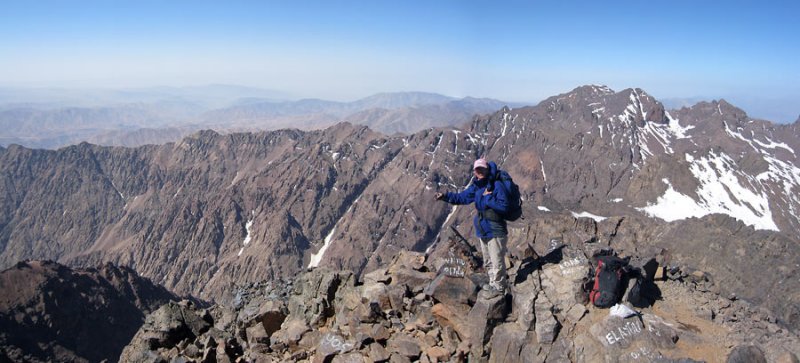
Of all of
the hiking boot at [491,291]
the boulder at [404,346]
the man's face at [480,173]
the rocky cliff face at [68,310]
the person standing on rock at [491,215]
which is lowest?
the rocky cliff face at [68,310]


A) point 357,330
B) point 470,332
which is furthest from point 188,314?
point 470,332

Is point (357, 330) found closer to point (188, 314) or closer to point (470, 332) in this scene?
point (470, 332)

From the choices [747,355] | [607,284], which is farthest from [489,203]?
[747,355]

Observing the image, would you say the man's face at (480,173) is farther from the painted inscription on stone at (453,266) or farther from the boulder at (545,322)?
the boulder at (545,322)

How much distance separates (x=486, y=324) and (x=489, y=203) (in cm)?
381

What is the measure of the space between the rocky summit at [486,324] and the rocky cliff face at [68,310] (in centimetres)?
7177

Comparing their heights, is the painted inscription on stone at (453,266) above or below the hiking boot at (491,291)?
below

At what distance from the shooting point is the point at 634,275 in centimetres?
1641

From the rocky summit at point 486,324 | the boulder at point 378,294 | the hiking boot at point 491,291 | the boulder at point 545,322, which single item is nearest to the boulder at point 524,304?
the rocky summit at point 486,324

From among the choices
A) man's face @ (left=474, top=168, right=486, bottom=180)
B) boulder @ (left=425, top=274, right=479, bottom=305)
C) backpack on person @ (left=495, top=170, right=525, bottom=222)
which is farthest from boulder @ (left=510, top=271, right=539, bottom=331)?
man's face @ (left=474, top=168, right=486, bottom=180)

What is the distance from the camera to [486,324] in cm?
1469

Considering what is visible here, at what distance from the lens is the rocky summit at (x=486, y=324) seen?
13.8 m

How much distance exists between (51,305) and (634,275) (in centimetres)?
10703

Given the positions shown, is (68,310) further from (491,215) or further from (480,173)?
(480,173)
